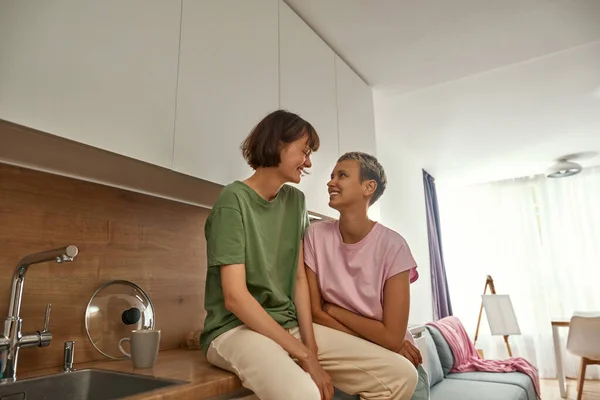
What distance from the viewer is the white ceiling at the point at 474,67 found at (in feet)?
6.78

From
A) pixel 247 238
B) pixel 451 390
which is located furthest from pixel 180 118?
pixel 451 390

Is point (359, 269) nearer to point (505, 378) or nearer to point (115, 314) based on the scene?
point (115, 314)

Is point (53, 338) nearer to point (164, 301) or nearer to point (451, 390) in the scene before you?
point (164, 301)

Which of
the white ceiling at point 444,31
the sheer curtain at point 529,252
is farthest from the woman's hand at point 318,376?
the sheer curtain at point 529,252

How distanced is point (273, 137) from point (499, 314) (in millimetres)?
4101

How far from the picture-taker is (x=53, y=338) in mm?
1325

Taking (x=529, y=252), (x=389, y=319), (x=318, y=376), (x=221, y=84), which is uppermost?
(x=221, y=84)

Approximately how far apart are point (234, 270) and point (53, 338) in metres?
0.67

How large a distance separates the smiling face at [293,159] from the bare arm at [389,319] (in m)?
0.46

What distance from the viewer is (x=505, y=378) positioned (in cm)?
308

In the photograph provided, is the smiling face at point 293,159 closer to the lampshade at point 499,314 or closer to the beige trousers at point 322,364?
the beige trousers at point 322,364

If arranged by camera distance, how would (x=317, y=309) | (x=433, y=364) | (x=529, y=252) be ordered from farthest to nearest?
(x=529, y=252) → (x=433, y=364) → (x=317, y=309)

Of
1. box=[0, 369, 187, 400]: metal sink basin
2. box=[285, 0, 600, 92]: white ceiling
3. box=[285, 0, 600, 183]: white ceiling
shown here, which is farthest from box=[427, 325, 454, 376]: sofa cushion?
box=[0, 369, 187, 400]: metal sink basin

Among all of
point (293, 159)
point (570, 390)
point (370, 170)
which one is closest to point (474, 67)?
point (370, 170)
